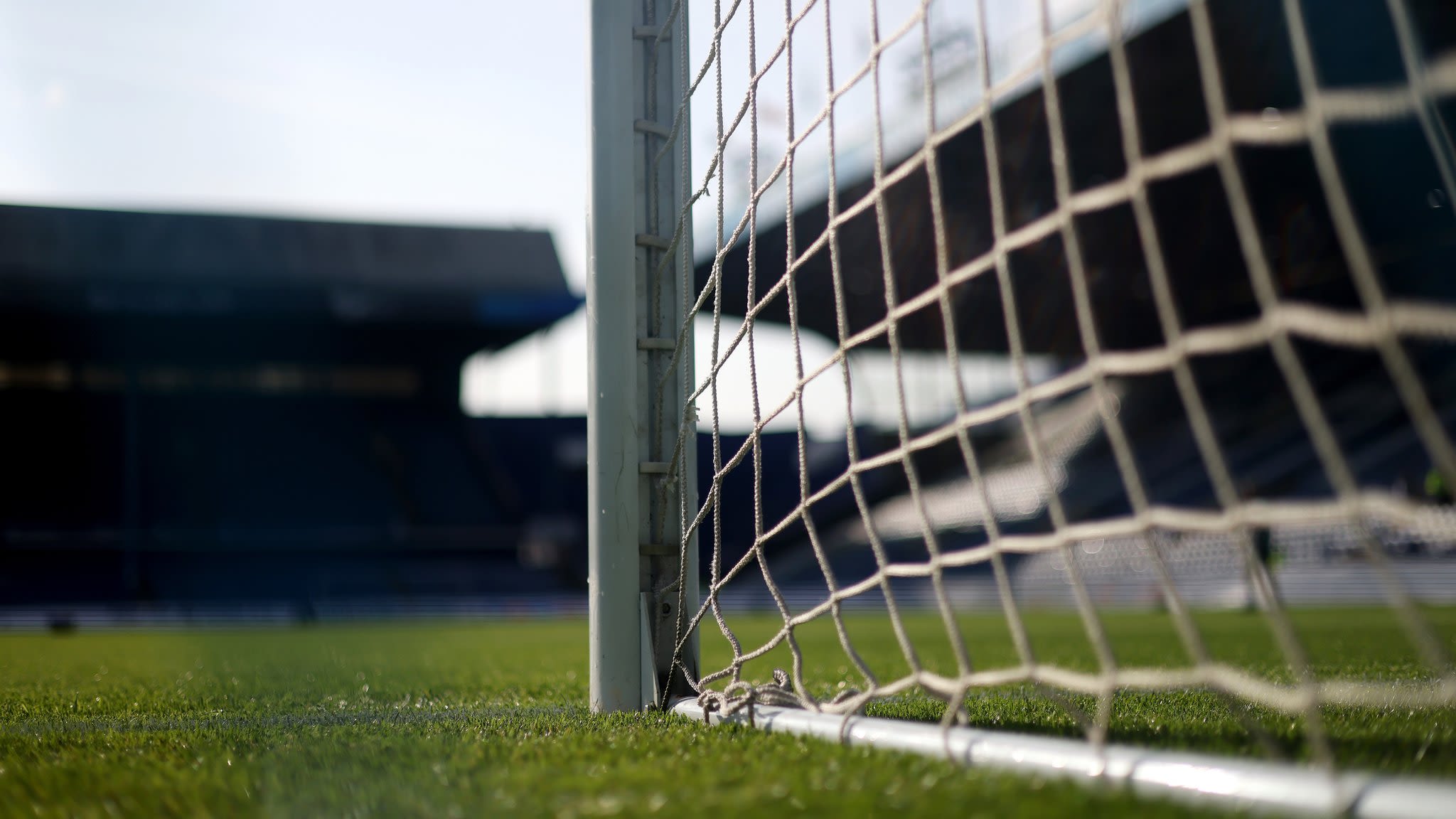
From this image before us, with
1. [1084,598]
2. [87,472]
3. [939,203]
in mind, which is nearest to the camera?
[1084,598]

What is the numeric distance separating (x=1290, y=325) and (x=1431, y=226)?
816 inches

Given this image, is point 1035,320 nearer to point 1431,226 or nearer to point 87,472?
point 1431,226

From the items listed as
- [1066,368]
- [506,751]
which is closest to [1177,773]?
[506,751]

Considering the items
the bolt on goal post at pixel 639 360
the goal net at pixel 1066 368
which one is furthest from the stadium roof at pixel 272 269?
the bolt on goal post at pixel 639 360

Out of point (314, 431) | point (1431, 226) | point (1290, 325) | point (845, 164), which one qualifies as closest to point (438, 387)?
point (314, 431)

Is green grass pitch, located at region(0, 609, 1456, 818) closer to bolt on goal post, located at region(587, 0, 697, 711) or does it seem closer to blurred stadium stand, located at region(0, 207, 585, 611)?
bolt on goal post, located at region(587, 0, 697, 711)

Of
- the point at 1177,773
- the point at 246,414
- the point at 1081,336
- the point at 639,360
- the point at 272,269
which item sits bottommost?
the point at 1177,773

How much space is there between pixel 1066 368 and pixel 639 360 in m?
23.0

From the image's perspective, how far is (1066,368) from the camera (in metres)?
24.2

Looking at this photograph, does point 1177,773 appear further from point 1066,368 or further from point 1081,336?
point 1066,368

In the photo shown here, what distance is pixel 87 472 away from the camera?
68.6ft

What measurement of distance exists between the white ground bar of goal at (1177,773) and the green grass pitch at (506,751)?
0.14ft

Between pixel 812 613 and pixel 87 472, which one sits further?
pixel 87 472

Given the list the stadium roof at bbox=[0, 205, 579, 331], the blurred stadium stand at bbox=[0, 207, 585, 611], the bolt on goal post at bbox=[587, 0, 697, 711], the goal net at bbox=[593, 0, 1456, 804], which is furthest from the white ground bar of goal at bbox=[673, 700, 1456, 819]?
the stadium roof at bbox=[0, 205, 579, 331]
